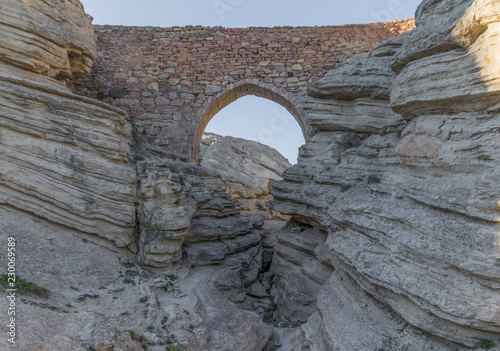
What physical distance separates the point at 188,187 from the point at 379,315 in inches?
162

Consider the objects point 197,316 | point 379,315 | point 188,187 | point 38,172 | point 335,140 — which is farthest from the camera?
point 335,140

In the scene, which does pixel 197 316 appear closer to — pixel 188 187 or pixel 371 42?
pixel 188 187

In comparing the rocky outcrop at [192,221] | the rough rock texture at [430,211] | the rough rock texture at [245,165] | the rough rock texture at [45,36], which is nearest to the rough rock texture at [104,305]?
the rocky outcrop at [192,221]

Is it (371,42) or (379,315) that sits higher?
(371,42)

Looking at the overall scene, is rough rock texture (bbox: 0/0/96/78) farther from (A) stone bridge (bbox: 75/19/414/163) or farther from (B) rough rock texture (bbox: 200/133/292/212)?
(B) rough rock texture (bbox: 200/133/292/212)

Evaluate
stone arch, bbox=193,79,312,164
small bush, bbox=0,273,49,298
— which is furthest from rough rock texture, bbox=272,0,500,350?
stone arch, bbox=193,79,312,164

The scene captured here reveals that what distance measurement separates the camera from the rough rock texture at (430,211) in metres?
2.85

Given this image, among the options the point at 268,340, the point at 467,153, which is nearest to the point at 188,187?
the point at 268,340

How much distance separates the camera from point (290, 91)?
32.8 ft

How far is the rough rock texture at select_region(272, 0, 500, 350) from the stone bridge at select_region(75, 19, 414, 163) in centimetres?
541

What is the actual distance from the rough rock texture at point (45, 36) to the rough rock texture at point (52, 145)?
0.05 ft

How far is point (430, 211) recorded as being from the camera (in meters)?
3.48

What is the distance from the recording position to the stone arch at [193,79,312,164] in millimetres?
9922

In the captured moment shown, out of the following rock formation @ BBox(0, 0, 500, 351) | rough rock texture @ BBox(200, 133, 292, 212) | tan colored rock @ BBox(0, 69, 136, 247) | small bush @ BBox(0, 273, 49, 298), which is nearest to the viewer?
rock formation @ BBox(0, 0, 500, 351)
